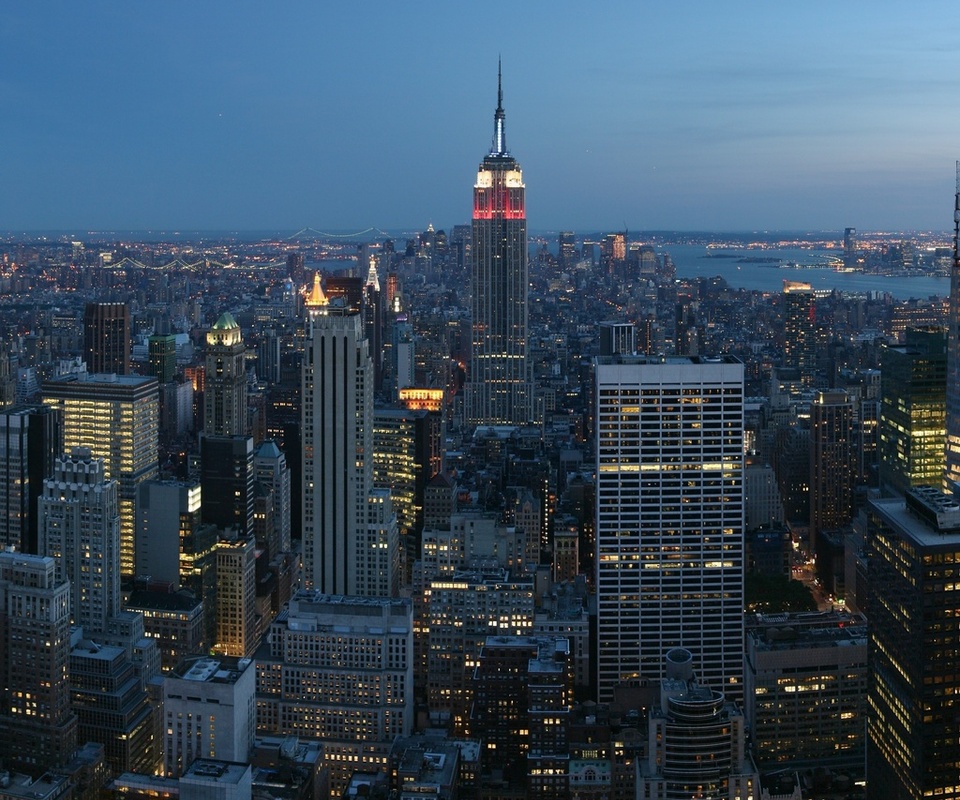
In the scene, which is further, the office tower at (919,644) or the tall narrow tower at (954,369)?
the tall narrow tower at (954,369)

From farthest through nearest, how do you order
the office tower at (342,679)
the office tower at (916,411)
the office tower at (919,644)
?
1. the office tower at (916,411)
2. the office tower at (342,679)
3. the office tower at (919,644)

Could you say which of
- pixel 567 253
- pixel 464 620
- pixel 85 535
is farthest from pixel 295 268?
pixel 464 620

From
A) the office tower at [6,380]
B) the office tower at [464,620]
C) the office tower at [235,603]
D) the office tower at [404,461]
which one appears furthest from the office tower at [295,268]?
the office tower at [464,620]

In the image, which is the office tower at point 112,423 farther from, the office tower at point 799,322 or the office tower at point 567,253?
the office tower at point 567,253

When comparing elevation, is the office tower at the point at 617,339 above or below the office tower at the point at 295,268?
below

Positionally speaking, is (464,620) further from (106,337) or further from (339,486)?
(106,337)

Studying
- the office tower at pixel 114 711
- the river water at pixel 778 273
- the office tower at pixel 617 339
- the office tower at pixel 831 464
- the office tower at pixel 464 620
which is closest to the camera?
the office tower at pixel 114 711
